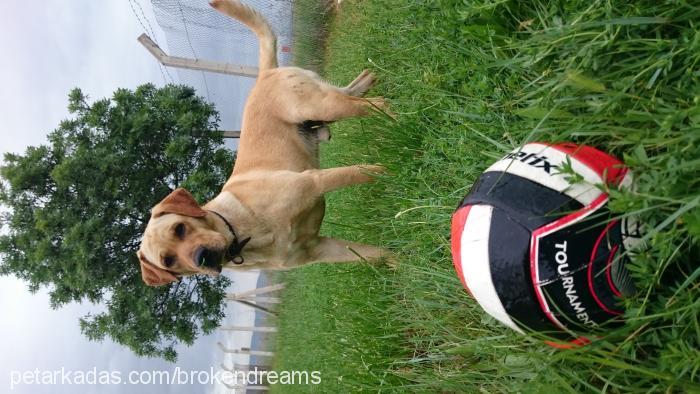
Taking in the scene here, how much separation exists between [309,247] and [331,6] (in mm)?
7050

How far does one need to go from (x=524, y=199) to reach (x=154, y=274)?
11.7 feet

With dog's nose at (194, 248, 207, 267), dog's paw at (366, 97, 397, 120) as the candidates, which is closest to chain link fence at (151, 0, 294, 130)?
dog's paw at (366, 97, 397, 120)

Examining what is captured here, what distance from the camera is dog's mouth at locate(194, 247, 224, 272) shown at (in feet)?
12.6

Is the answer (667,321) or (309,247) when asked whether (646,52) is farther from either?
(309,247)

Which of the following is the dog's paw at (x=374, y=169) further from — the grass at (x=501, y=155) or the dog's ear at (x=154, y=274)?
the dog's ear at (x=154, y=274)

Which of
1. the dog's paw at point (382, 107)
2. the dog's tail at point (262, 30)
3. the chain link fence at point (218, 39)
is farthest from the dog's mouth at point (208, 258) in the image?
the chain link fence at point (218, 39)

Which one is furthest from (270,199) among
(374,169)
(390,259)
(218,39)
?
(218,39)

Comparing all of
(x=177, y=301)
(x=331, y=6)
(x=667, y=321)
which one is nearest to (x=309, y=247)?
(x=667, y=321)

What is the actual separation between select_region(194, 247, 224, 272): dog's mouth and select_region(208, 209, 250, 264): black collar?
0.31ft

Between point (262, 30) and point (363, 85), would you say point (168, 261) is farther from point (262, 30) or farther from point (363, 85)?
point (262, 30)

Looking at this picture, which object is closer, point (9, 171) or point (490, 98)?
point (490, 98)

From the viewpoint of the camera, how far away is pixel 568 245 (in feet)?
Answer: 4.98

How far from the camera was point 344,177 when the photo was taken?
4.14 m

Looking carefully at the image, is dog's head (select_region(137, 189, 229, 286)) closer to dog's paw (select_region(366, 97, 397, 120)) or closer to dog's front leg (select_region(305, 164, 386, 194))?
dog's front leg (select_region(305, 164, 386, 194))
